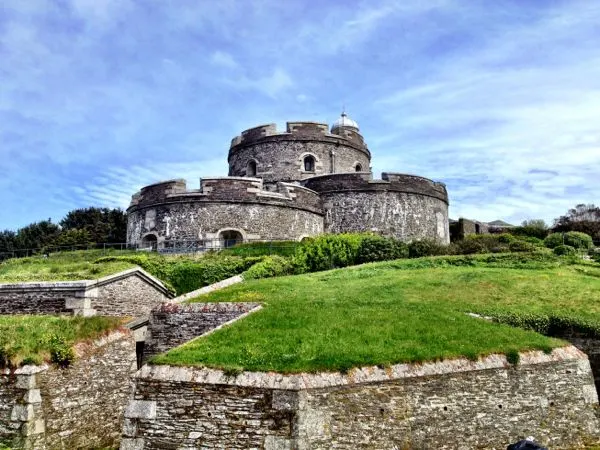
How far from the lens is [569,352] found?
1177 cm

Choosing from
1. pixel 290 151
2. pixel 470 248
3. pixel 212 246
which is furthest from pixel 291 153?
pixel 470 248

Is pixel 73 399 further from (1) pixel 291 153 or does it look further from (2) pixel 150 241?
(1) pixel 291 153

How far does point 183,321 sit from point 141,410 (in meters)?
5.24

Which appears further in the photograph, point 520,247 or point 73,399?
point 520,247

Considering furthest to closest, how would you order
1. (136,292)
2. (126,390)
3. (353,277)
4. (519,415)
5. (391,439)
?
(353,277), (136,292), (126,390), (519,415), (391,439)

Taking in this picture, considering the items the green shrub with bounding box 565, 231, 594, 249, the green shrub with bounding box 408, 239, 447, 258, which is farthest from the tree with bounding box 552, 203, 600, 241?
the green shrub with bounding box 408, 239, 447, 258

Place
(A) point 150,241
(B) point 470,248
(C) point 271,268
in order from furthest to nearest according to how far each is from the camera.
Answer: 1. (A) point 150,241
2. (B) point 470,248
3. (C) point 271,268

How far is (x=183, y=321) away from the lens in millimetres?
14195

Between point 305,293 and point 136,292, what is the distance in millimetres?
5951

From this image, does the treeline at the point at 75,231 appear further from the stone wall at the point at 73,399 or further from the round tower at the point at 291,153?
the stone wall at the point at 73,399

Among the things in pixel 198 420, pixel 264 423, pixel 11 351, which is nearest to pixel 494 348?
pixel 264 423

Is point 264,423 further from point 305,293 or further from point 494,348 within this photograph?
point 305,293

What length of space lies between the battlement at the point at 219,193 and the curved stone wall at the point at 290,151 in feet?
17.0

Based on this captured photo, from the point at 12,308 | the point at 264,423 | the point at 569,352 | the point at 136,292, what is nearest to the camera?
the point at 264,423
